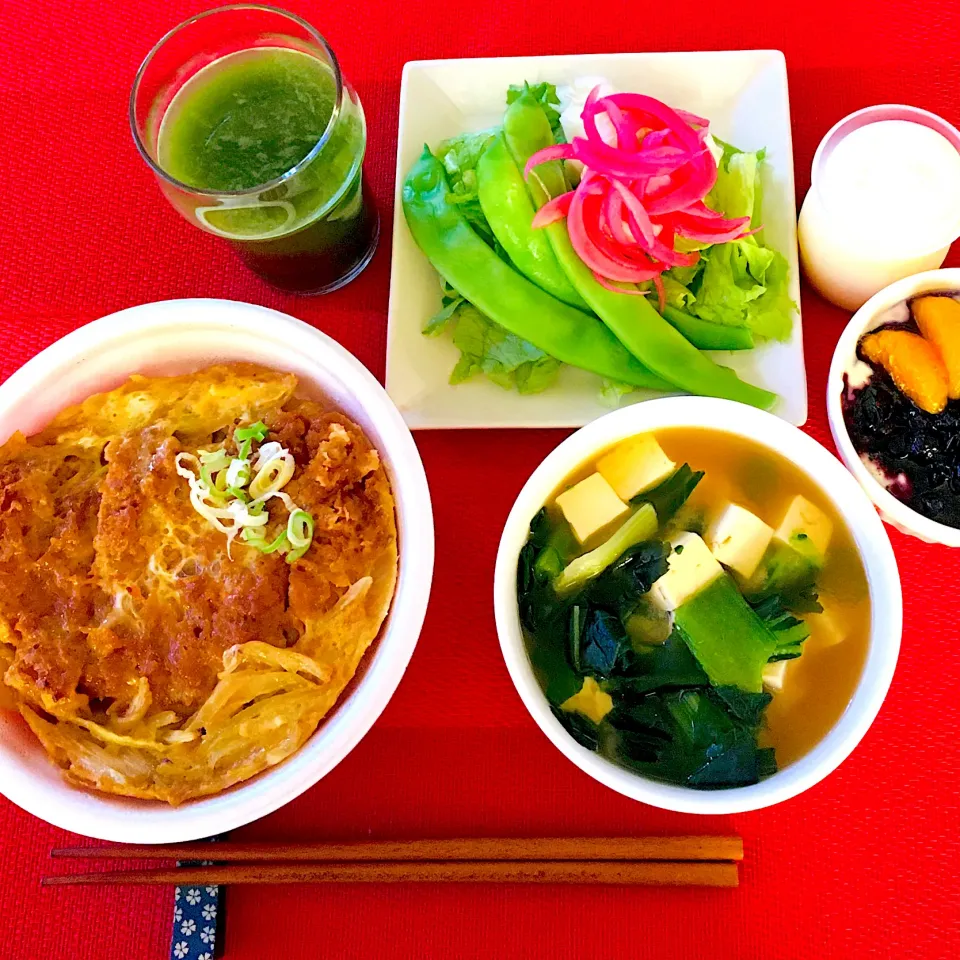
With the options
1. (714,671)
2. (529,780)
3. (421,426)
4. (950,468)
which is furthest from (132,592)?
(950,468)

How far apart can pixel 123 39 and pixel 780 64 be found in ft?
4.21

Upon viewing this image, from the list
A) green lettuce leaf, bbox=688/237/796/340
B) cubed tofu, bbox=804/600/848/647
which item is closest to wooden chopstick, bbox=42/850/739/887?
cubed tofu, bbox=804/600/848/647

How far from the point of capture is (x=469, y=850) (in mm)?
1208

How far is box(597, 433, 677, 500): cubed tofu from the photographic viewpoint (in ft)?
3.99

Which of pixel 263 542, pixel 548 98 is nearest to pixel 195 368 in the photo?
pixel 263 542

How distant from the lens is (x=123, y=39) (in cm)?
170

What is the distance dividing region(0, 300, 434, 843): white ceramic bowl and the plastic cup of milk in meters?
0.77

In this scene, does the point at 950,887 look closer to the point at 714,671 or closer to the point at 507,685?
the point at 714,671

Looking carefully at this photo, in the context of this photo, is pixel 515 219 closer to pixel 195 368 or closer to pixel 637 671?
pixel 195 368

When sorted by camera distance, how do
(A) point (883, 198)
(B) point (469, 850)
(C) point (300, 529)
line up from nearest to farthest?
(C) point (300, 529) < (B) point (469, 850) < (A) point (883, 198)

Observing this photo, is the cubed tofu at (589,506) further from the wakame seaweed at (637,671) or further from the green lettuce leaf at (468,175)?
the green lettuce leaf at (468,175)

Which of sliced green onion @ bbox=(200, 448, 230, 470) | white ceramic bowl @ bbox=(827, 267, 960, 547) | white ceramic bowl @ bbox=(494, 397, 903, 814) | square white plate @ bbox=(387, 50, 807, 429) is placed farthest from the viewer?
square white plate @ bbox=(387, 50, 807, 429)

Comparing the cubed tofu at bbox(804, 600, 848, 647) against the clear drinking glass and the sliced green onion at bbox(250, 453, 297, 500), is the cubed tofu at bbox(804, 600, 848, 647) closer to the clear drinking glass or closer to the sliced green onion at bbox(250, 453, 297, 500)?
the sliced green onion at bbox(250, 453, 297, 500)

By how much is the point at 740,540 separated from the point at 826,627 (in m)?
0.17
